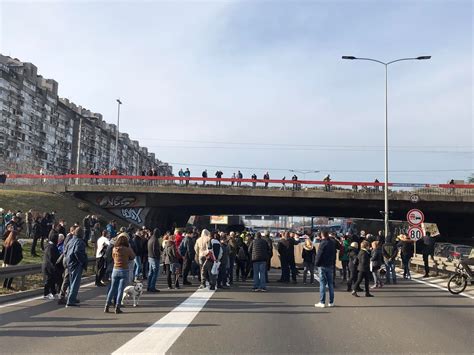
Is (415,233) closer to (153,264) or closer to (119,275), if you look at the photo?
(153,264)

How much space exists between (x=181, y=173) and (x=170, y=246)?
29273mm

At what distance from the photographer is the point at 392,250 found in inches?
602

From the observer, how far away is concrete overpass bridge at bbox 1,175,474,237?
36.2 meters

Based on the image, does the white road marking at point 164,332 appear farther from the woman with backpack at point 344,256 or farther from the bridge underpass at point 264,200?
the bridge underpass at point 264,200

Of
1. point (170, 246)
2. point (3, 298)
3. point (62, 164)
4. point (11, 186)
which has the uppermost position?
point (62, 164)

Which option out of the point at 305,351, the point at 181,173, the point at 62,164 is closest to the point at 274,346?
A: the point at 305,351

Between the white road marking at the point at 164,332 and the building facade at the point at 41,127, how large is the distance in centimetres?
5197

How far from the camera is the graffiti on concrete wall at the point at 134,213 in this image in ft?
132

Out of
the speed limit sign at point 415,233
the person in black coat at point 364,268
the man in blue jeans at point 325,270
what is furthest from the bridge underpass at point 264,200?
the man in blue jeans at point 325,270

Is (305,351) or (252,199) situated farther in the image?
(252,199)

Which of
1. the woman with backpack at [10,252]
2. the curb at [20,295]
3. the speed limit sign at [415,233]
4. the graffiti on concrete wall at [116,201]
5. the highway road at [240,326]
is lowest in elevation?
the curb at [20,295]

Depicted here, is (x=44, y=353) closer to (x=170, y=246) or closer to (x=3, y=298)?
(x=3, y=298)

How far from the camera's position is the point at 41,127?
274ft

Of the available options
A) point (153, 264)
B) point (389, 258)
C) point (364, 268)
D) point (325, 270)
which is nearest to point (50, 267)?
point (153, 264)
